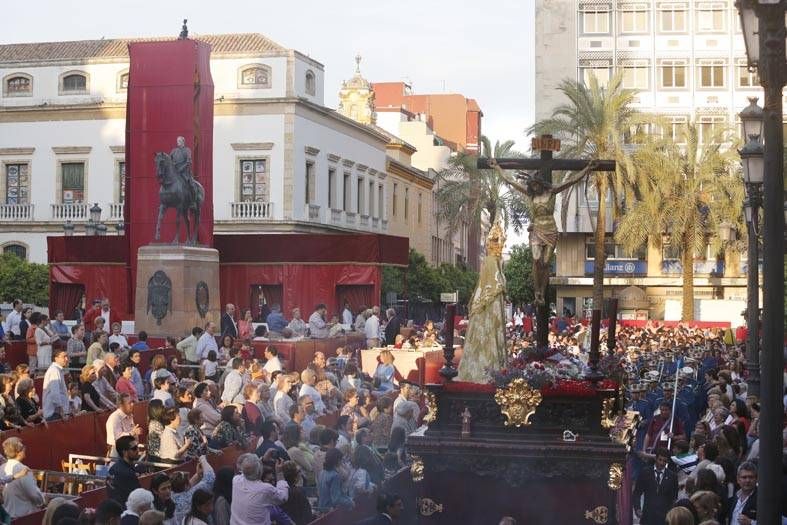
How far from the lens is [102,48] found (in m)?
62.4

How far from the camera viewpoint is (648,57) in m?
64.1

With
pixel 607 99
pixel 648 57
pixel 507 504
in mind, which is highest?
pixel 648 57

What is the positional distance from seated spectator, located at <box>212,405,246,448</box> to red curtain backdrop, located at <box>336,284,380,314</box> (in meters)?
27.6

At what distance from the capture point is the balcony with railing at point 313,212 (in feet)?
193

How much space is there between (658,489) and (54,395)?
23.3ft

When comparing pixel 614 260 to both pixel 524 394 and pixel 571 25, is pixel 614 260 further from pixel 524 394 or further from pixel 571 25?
pixel 524 394

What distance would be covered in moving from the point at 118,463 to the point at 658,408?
8042 mm

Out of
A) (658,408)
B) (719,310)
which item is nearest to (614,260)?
(719,310)

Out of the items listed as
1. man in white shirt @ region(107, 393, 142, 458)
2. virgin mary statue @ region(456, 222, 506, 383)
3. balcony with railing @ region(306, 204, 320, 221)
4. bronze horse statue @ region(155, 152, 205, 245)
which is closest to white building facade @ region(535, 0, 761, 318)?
balcony with railing @ region(306, 204, 320, 221)

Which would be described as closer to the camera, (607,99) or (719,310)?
(607,99)

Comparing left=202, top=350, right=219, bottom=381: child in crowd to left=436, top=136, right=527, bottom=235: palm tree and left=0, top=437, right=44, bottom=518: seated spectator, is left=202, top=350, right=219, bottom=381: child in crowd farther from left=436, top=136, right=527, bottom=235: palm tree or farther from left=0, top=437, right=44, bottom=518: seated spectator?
left=436, top=136, right=527, bottom=235: palm tree

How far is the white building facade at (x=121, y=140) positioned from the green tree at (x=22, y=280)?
9.70ft

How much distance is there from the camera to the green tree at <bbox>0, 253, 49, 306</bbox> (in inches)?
2172

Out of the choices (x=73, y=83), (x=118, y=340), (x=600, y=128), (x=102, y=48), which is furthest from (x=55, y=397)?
(x=102, y=48)
